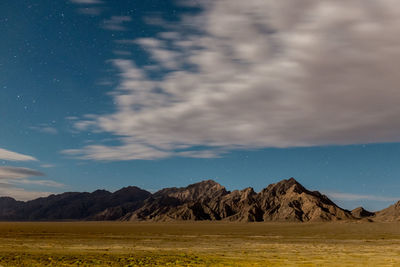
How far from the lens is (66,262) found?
93.6 ft

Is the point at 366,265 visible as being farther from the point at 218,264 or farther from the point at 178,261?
the point at 178,261

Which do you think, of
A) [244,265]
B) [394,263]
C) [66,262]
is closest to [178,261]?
[244,265]

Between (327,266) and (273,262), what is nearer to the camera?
(327,266)

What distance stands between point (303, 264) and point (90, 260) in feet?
50.1

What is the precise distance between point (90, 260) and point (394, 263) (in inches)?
854

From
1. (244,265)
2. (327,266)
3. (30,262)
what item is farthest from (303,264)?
(30,262)

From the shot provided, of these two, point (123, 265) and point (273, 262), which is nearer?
point (123, 265)

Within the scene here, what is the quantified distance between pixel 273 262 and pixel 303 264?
2187 mm

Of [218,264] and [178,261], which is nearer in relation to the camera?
[218,264]

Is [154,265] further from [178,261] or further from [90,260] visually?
[90,260]

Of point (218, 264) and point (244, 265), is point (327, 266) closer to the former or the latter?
point (244, 265)

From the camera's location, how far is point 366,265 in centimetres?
2686

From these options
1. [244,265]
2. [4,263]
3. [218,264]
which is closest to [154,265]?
[218,264]

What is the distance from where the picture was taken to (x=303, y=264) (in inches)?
1069
